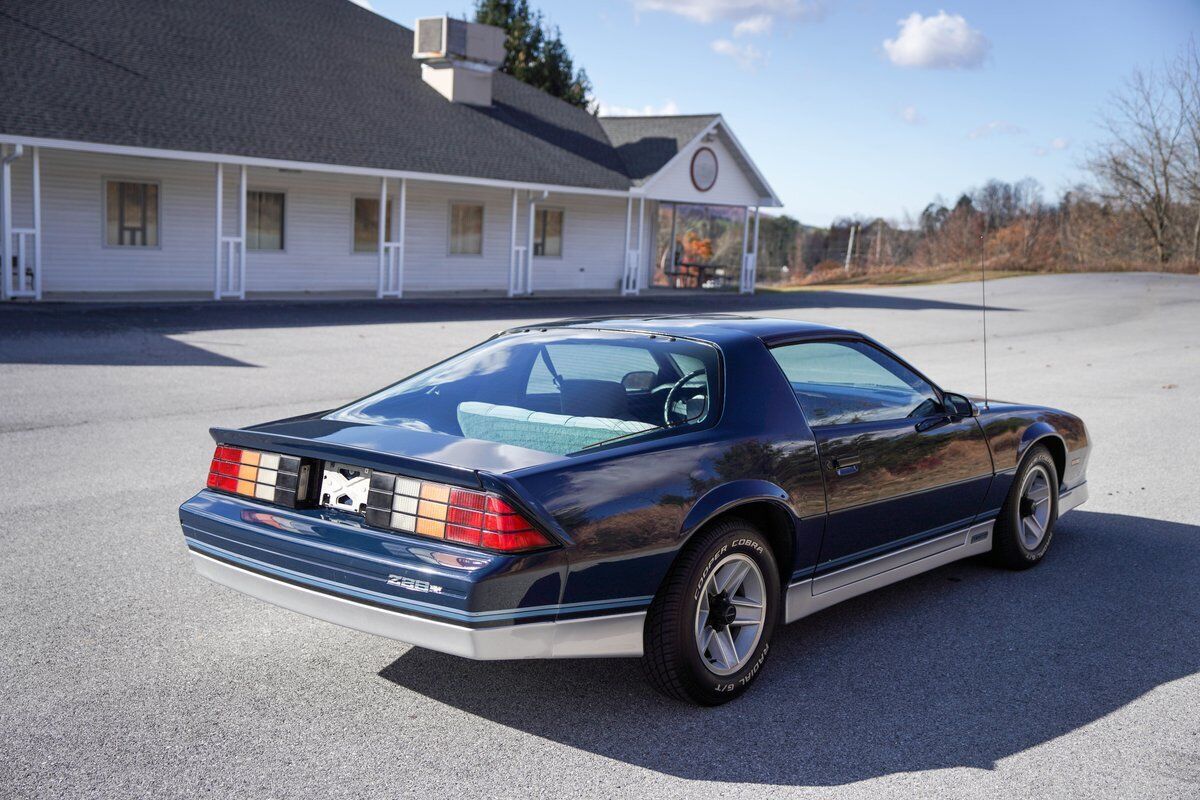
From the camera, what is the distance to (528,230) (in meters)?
27.4

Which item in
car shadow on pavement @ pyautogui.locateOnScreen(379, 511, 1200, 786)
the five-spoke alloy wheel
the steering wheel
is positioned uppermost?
the steering wheel

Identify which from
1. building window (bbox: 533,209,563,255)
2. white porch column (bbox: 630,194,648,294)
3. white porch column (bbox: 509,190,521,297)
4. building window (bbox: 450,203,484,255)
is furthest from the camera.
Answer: white porch column (bbox: 630,194,648,294)

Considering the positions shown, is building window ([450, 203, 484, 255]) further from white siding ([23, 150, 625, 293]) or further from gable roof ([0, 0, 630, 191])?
gable roof ([0, 0, 630, 191])

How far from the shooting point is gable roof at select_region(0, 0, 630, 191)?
778 inches

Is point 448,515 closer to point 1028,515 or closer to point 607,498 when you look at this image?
point 607,498

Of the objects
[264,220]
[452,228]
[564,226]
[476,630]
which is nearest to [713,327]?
[476,630]

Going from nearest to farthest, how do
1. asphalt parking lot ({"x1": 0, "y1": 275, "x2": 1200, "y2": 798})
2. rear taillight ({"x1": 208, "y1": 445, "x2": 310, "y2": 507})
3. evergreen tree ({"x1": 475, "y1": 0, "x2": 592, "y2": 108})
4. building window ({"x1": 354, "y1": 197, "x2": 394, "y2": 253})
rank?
asphalt parking lot ({"x1": 0, "y1": 275, "x2": 1200, "y2": 798}) → rear taillight ({"x1": 208, "y1": 445, "x2": 310, "y2": 507}) → building window ({"x1": 354, "y1": 197, "x2": 394, "y2": 253}) → evergreen tree ({"x1": 475, "y1": 0, "x2": 592, "y2": 108})

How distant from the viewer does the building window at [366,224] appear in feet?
83.8

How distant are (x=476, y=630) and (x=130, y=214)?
20.5 meters

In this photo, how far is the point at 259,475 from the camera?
4.06m

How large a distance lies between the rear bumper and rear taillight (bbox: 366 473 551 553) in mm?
267

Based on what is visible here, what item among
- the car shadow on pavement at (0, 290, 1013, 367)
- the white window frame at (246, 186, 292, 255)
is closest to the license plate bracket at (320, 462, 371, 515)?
the car shadow on pavement at (0, 290, 1013, 367)

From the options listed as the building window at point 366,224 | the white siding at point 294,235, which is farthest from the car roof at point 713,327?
the building window at point 366,224

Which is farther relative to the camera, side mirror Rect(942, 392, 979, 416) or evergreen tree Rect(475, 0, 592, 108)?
evergreen tree Rect(475, 0, 592, 108)
